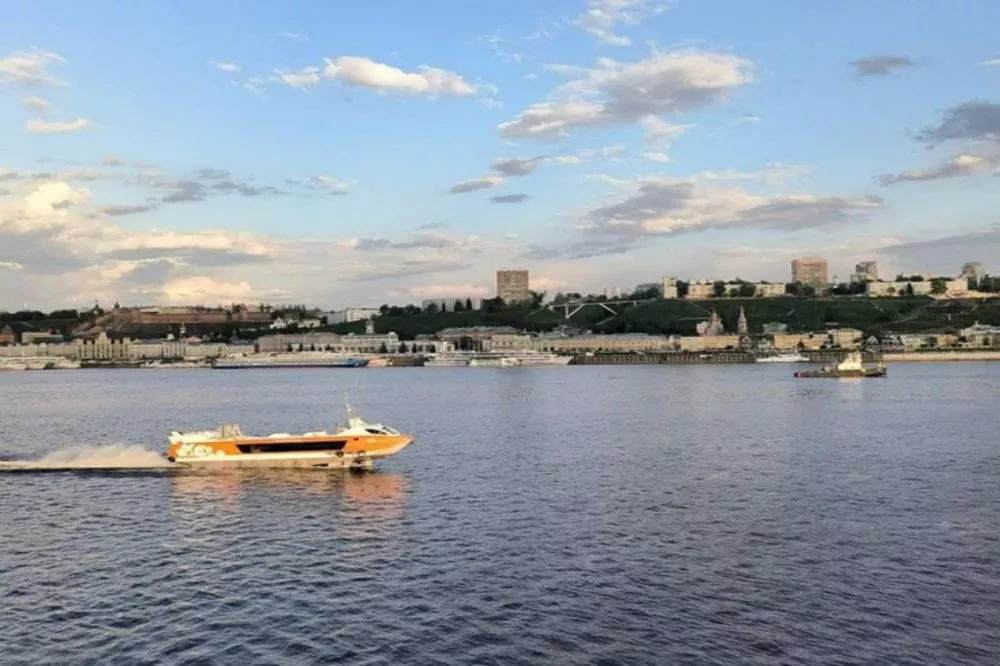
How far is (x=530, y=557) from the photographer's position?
85.4 ft

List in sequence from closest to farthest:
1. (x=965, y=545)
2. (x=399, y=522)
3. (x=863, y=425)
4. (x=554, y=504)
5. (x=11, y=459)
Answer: (x=965, y=545) → (x=399, y=522) → (x=554, y=504) → (x=11, y=459) → (x=863, y=425)

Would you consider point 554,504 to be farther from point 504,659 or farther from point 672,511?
point 504,659

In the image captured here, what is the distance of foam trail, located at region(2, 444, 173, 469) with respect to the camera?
143 feet

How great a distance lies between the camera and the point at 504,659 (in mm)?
18266

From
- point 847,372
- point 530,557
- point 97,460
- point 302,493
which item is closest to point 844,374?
point 847,372

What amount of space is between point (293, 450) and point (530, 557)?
19601 mm

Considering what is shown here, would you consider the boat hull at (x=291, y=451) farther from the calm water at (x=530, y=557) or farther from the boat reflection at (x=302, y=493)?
the calm water at (x=530, y=557)

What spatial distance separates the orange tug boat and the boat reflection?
1.64 ft

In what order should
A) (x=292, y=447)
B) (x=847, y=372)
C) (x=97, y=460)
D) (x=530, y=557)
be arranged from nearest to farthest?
(x=530, y=557), (x=292, y=447), (x=97, y=460), (x=847, y=372)

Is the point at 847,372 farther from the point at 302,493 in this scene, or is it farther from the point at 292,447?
the point at 302,493

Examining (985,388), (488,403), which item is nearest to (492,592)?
(488,403)

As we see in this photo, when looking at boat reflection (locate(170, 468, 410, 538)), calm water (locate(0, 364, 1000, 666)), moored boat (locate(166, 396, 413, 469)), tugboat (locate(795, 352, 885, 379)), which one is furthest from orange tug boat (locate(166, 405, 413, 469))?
tugboat (locate(795, 352, 885, 379))

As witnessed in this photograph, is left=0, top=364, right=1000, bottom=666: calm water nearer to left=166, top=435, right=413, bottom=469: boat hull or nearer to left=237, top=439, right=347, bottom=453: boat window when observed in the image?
left=166, top=435, right=413, bottom=469: boat hull

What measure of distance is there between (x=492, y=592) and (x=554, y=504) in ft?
38.4
